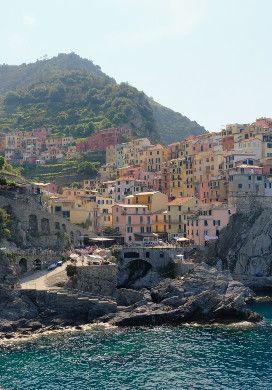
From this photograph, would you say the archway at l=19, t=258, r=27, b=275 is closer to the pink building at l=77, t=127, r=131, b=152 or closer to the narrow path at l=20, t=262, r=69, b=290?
the narrow path at l=20, t=262, r=69, b=290

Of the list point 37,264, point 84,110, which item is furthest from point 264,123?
point 84,110

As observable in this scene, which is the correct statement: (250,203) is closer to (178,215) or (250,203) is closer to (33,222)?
(178,215)

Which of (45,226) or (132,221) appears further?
(132,221)

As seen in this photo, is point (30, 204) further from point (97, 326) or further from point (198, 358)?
point (198, 358)

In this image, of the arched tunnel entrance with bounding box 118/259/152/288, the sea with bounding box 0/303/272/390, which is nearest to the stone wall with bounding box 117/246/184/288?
the arched tunnel entrance with bounding box 118/259/152/288

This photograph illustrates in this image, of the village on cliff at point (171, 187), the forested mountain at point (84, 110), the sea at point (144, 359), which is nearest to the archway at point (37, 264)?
the sea at point (144, 359)

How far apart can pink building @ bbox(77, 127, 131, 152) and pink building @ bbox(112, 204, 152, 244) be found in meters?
44.2

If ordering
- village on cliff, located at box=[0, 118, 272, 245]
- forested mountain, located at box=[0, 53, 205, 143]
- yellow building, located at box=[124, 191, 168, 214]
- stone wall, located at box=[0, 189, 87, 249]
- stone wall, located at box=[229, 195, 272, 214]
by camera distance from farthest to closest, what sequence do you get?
forested mountain, located at box=[0, 53, 205, 143] < yellow building, located at box=[124, 191, 168, 214] < village on cliff, located at box=[0, 118, 272, 245] < stone wall, located at box=[229, 195, 272, 214] < stone wall, located at box=[0, 189, 87, 249]

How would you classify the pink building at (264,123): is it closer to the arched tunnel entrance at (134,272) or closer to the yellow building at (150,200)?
the yellow building at (150,200)

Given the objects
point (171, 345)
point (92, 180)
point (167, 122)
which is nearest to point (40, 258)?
point (171, 345)

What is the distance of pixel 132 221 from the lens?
273 ft

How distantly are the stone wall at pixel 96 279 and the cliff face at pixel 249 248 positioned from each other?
1849 cm

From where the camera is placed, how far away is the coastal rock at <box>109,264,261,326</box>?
57.3m

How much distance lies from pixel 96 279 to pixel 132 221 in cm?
→ 2022
